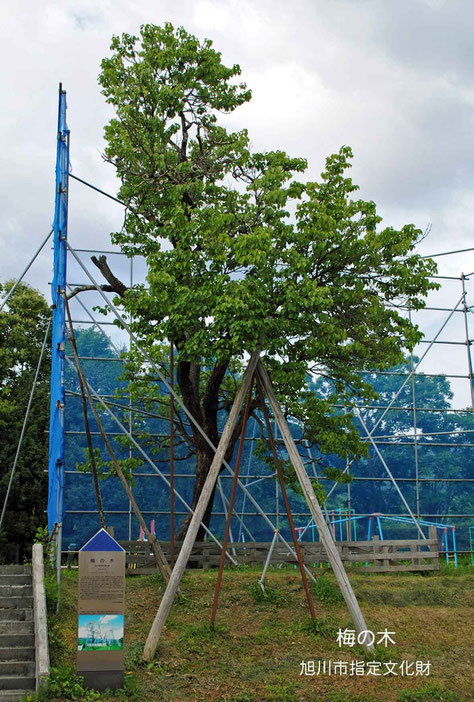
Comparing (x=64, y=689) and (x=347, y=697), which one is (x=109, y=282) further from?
(x=347, y=697)

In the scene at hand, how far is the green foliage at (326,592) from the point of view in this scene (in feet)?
38.9

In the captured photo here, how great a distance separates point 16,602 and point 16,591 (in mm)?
267

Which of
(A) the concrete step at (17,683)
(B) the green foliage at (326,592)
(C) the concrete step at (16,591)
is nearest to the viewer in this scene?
(A) the concrete step at (17,683)

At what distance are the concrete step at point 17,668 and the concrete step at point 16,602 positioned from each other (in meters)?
1.36

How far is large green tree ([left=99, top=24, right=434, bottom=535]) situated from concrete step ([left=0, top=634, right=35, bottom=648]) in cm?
487

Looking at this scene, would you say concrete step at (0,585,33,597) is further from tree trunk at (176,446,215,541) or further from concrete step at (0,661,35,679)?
tree trunk at (176,446,215,541)

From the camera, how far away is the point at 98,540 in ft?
29.2

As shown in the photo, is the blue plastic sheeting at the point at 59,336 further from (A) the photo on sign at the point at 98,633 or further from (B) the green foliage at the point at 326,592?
(B) the green foliage at the point at 326,592

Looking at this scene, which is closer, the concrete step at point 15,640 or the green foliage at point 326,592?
the concrete step at point 15,640

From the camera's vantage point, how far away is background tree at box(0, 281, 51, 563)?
19.4 metres

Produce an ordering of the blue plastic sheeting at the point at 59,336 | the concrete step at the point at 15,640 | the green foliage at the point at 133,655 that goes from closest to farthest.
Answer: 1. the concrete step at the point at 15,640
2. the green foliage at the point at 133,655
3. the blue plastic sheeting at the point at 59,336

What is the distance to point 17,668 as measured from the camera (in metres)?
8.81

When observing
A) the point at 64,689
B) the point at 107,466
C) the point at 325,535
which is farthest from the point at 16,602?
the point at 107,466

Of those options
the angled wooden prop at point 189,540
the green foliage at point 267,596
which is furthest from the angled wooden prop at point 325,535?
the green foliage at point 267,596
